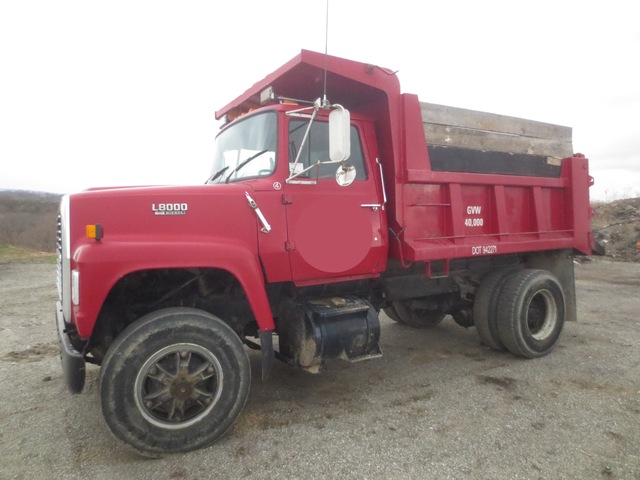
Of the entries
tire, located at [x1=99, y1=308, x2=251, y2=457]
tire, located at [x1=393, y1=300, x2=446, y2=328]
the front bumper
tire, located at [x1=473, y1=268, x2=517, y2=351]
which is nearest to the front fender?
the front bumper

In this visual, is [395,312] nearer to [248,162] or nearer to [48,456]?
[248,162]

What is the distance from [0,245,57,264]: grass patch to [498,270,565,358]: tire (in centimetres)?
1505

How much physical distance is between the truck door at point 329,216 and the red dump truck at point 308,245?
14 mm

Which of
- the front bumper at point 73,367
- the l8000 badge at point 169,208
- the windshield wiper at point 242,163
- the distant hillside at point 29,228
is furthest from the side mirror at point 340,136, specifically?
the distant hillside at point 29,228

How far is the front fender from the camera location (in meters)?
2.91

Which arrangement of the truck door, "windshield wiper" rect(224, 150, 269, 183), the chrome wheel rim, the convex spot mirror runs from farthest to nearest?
"windshield wiper" rect(224, 150, 269, 183) → the truck door → the convex spot mirror → the chrome wheel rim

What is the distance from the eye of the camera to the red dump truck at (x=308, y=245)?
3.06 meters

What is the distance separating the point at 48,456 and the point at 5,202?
27.5m

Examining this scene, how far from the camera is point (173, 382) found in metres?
3.08

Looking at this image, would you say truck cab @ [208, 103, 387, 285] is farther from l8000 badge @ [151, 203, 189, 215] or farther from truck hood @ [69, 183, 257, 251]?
l8000 badge @ [151, 203, 189, 215]

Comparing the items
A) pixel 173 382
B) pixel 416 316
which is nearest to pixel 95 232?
pixel 173 382

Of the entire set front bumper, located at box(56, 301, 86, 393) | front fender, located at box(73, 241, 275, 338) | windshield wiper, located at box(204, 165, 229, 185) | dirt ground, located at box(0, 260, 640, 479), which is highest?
windshield wiper, located at box(204, 165, 229, 185)

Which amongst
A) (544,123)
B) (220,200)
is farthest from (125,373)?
(544,123)

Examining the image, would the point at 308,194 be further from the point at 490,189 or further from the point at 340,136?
the point at 490,189
